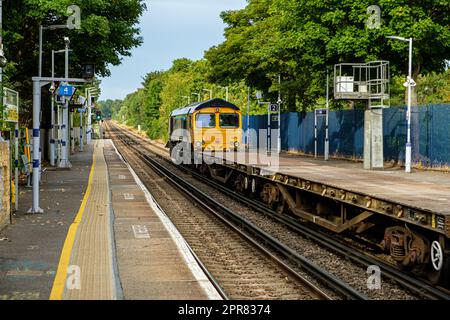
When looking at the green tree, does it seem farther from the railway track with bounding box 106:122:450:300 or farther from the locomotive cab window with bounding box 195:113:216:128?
the railway track with bounding box 106:122:450:300

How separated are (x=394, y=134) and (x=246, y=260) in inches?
661

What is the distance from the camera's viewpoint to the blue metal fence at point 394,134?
23.5 metres

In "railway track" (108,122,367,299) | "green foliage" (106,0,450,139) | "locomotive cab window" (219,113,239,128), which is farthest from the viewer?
"locomotive cab window" (219,113,239,128)

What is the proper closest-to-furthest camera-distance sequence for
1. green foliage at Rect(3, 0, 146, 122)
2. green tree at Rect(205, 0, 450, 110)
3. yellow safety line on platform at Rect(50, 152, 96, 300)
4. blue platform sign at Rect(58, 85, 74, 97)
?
yellow safety line on platform at Rect(50, 152, 96, 300) < green tree at Rect(205, 0, 450, 110) < blue platform sign at Rect(58, 85, 74, 97) < green foliage at Rect(3, 0, 146, 122)

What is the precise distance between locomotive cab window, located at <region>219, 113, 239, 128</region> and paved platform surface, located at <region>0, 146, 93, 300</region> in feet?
31.2

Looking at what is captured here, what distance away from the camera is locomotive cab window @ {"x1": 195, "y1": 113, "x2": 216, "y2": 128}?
28.0 m

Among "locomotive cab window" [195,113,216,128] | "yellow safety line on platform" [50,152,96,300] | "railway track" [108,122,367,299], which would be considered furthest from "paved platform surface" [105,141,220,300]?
"locomotive cab window" [195,113,216,128]

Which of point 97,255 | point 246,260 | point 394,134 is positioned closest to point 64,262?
point 97,255

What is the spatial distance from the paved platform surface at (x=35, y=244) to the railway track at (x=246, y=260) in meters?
2.75

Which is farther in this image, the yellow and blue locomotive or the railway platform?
the yellow and blue locomotive

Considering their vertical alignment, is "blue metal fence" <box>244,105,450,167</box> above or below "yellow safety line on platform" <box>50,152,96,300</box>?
above

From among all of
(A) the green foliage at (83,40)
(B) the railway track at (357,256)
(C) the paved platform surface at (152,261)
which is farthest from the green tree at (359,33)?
(C) the paved platform surface at (152,261)

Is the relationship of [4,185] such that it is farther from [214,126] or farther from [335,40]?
[335,40]

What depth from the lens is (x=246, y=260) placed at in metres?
11.7
